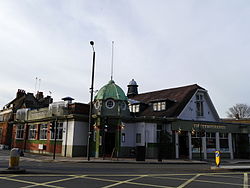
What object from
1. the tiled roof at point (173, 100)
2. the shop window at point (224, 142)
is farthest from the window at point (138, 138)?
the shop window at point (224, 142)

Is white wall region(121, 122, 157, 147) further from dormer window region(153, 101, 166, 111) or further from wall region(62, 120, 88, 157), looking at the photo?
wall region(62, 120, 88, 157)

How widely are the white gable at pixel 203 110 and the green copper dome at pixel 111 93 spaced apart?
7.68m

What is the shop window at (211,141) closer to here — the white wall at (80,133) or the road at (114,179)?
the white wall at (80,133)

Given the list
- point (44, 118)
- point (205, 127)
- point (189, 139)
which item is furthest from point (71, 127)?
point (205, 127)

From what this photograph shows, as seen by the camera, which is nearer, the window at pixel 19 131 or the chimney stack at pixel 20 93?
the window at pixel 19 131

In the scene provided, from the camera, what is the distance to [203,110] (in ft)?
106

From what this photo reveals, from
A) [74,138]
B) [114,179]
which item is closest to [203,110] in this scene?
[74,138]

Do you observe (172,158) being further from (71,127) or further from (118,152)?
(71,127)

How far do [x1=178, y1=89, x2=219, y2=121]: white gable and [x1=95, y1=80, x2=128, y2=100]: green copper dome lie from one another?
7.68m

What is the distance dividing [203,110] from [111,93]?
1294 centimetres

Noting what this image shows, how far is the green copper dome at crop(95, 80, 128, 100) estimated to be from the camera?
28.2 m

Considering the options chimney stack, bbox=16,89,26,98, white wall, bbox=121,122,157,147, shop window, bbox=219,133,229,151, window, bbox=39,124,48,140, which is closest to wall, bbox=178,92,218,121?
shop window, bbox=219,133,229,151

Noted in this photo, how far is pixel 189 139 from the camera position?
29.0m

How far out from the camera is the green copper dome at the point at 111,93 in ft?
92.4
